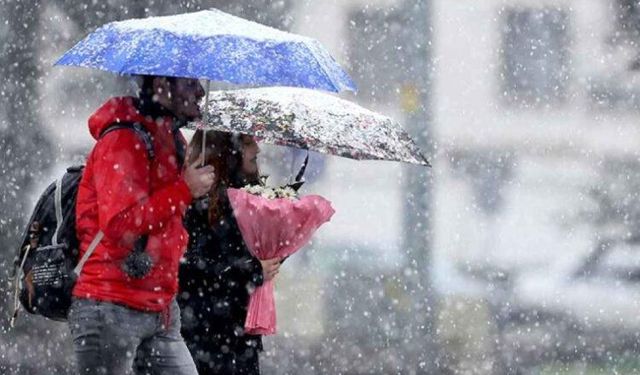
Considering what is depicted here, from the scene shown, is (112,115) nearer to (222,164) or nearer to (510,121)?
(222,164)

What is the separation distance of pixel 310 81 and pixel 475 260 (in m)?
6.81

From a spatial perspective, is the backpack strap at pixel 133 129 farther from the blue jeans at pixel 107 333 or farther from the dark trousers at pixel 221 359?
the dark trousers at pixel 221 359

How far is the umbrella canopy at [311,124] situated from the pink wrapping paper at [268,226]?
0.72ft

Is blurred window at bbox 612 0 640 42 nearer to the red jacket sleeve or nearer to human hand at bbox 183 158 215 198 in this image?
human hand at bbox 183 158 215 198

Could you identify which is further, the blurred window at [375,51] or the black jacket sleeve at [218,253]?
the blurred window at [375,51]

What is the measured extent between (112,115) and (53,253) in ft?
1.52

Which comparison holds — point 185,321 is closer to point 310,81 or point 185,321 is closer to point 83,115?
point 310,81

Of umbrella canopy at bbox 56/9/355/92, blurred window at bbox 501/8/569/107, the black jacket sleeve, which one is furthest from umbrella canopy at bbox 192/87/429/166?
blurred window at bbox 501/8/569/107

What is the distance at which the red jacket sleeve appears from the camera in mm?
4262

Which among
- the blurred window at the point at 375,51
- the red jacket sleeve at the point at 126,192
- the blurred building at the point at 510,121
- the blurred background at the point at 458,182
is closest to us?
the red jacket sleeve at the point at 126,192

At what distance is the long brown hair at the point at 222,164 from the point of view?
531 centimetres

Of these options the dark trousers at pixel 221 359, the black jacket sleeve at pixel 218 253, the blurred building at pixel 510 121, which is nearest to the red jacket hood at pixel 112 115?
the black jacket sleeve at pixel 218 253

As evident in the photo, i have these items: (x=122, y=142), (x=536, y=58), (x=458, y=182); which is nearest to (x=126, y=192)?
(x=122, y=142)

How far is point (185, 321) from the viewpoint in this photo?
536cm
